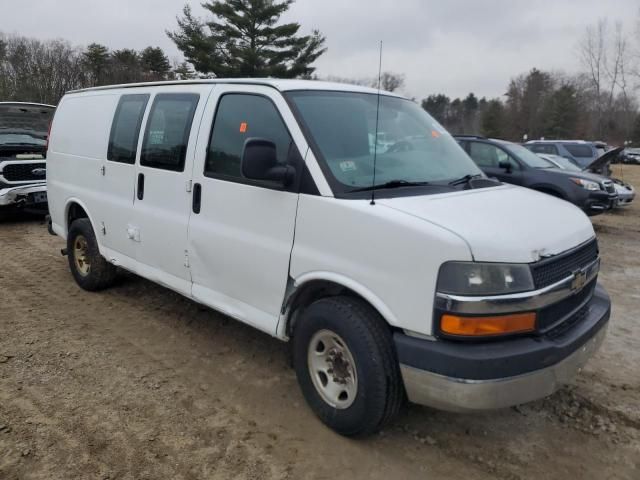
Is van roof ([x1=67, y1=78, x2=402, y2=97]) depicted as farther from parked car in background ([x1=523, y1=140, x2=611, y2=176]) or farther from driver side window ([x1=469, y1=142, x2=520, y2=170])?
parked car in background ([x1=523, y1=140, x2=611, y2=176])

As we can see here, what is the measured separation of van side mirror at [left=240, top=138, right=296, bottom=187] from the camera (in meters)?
3.07

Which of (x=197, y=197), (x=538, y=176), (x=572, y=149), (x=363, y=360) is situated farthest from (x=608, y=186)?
(x=363, y=360)

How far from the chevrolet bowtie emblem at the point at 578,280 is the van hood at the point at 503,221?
0.17 metres

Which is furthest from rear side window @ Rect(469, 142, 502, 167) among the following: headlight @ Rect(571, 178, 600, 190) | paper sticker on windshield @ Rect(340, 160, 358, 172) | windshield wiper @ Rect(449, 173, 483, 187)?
paper sticker on windshield @ Rect(340, 160, 358, 172)

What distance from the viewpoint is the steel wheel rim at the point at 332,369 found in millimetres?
3033

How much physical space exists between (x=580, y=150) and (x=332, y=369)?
1810 centimetres

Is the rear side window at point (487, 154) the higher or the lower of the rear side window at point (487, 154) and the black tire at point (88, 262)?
the higher

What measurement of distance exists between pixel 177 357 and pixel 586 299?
3.05 meters


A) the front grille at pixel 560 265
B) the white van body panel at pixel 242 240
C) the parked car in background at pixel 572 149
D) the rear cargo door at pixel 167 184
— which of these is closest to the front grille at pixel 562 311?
the front grille at pixel 560 265

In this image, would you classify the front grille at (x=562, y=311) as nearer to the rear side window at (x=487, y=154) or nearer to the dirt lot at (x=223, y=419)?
the dirt lot at (x=223, y=419)

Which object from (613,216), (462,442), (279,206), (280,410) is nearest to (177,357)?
(280,410)

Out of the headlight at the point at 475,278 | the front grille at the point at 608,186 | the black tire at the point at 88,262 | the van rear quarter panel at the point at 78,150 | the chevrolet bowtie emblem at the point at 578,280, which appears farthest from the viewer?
the front grille at the point at 608,186

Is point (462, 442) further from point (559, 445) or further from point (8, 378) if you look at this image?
point (8, 378)

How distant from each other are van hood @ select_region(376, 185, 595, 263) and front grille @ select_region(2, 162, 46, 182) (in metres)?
8.17
